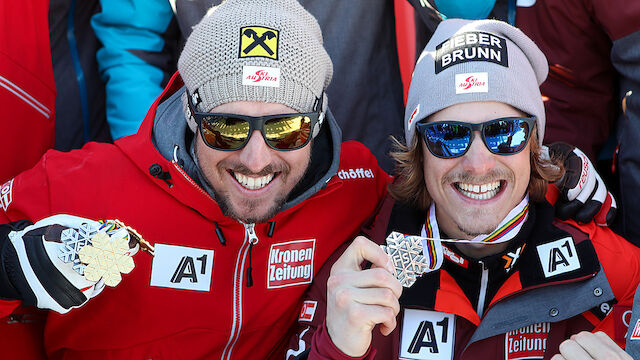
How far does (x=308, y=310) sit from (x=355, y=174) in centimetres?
70

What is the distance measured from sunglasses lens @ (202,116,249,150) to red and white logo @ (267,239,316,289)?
1.65 feet

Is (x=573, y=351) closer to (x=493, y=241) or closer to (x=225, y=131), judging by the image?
(x=493, y=241)

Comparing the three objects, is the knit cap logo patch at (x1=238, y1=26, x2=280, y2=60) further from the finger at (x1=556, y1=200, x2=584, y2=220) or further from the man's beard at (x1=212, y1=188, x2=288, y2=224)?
the finger at (x1=556, y1=200, x2=584, y2=220)

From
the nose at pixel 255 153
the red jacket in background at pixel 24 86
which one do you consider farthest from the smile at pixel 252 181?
the red jacket in background at pixel 24 86

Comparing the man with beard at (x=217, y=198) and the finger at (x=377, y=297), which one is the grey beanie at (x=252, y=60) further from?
the finger at (x=377, y=297)

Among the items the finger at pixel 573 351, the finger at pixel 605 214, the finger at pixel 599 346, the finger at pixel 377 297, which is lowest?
the finger at pixel 573 351

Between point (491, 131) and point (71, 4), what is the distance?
249 cm

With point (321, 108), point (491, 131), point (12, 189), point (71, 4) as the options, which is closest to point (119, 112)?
point (71, 4)

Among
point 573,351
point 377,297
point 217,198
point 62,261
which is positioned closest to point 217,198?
point 217,198

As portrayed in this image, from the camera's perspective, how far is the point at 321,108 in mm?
2877

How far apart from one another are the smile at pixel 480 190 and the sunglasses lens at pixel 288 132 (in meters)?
0.66

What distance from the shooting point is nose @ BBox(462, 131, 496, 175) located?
260cm

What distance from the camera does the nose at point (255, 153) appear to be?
2.66 metres

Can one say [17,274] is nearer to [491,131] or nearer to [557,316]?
[491,131]
